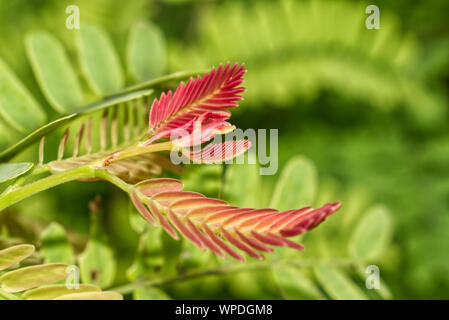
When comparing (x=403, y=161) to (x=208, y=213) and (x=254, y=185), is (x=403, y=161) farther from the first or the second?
(x=208, y=213)

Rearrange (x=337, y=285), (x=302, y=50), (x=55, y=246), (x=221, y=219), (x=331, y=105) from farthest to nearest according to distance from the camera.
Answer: (x=331, y=105), (x=302, y=50), (x=337, y=285), (x=55, y=246), (x=221, y=219)

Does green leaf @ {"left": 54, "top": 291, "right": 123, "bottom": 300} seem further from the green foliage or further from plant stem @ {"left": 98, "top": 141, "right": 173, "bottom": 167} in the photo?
the green foliage

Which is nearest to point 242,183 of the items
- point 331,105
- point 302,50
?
point 302,50

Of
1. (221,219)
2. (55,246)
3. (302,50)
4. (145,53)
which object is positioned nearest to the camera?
(221,219)

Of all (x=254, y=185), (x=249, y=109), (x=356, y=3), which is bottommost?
(x=254, y=185)

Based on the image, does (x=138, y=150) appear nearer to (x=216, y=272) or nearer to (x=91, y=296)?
(x=91, y=296)

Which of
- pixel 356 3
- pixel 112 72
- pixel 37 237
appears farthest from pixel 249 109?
pixel 37 237

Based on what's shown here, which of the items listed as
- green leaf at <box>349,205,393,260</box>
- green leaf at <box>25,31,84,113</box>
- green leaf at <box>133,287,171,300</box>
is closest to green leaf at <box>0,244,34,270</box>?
green leaf at <box>133,287,171,300</box>
